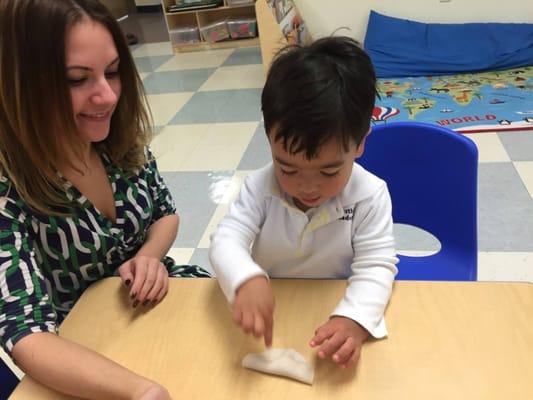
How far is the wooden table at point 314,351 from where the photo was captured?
519 millimetres

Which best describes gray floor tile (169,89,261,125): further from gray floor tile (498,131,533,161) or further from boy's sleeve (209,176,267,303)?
boy's sleeve (209,176,267,303)

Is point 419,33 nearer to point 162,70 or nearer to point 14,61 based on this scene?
point 162,70

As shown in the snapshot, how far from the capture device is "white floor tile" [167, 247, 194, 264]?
1562 millimetres

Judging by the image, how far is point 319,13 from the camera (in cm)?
299

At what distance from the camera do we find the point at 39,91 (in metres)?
0.62

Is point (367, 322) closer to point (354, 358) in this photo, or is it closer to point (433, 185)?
point (354, 358)

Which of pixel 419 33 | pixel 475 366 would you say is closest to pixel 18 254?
pixel 475 366

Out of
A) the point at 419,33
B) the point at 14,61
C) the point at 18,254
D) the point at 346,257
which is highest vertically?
Answer: the point at 14,61

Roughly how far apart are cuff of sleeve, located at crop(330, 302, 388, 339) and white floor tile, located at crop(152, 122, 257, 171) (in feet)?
4.99

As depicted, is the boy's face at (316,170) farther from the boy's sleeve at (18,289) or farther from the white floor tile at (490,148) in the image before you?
the white floor tile at (490,148)

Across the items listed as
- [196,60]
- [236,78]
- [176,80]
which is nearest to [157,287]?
[236,78]

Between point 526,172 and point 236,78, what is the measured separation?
1942 mm

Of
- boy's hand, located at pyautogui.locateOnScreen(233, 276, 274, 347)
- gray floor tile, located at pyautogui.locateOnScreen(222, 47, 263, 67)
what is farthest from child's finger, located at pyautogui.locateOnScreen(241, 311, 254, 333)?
gray floor tile, located at pyautogui.locateOnScreen(222, 47, 263, 67)

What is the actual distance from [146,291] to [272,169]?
0.26 meters
